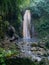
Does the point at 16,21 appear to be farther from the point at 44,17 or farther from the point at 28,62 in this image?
the point at 28,62

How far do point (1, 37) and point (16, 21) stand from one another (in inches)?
198

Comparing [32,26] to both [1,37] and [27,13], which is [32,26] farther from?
[1,37]

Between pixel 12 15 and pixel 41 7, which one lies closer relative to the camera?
pixel 12 15

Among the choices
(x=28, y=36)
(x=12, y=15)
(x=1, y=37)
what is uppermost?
(x=12, y=15)

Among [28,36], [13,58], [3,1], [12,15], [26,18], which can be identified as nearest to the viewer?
[13,58]

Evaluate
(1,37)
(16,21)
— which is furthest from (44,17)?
(1,37)

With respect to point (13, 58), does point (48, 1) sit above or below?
above

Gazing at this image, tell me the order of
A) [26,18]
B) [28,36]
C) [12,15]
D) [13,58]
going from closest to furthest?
[13,58]
[12,15]
[28,36]
[26,18]

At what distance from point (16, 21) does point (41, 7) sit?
163 inches

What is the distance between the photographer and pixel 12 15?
15.1 m

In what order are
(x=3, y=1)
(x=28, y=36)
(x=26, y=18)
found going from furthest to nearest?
(x=26, y=18) < (x=28, y=36) < (x=3, y=1)

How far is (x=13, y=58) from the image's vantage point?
187 inches

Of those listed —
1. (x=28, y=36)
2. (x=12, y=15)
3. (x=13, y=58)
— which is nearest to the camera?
(x=13, y=58)

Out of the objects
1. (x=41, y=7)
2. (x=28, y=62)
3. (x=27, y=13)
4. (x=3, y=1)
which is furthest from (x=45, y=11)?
(x=28, y=62)
